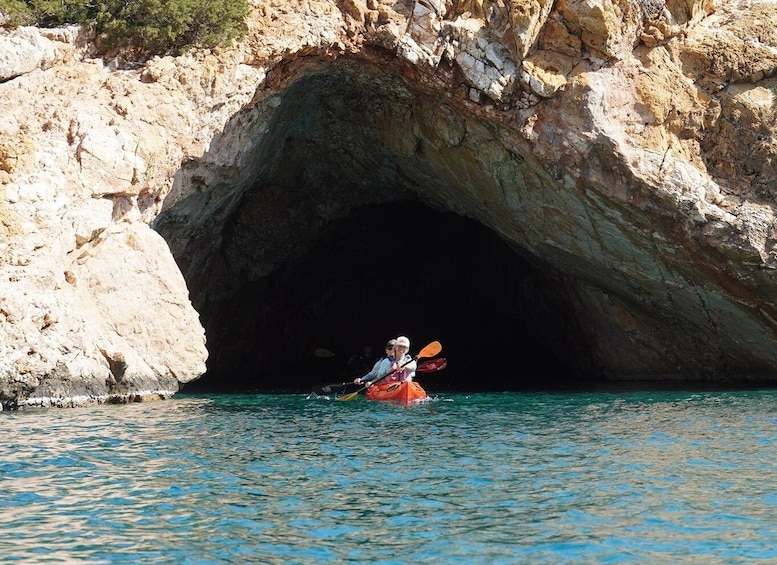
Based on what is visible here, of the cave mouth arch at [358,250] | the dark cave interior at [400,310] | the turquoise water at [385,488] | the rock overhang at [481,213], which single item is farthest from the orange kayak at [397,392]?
the dark cave interior at [400,310]

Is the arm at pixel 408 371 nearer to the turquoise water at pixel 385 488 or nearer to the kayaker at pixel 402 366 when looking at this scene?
the kayaker at pixel 402 366

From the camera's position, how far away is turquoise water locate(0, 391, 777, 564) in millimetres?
7645

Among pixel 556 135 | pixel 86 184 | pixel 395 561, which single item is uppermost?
pixel 556 135

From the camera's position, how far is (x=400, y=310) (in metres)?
34.4

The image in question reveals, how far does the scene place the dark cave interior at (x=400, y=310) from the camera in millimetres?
28047

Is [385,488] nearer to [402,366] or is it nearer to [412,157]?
[402,366]

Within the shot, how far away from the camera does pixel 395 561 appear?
733 centimetres

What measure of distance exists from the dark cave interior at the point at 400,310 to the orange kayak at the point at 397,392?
17.6ft

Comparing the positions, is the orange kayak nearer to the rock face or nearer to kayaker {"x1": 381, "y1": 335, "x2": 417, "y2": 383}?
kayaker {"x1": 381, "y1": 335, "x2": 417, "y2": 383}

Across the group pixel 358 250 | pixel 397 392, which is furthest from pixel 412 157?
pixel 358 250

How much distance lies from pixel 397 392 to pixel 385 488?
9354mm

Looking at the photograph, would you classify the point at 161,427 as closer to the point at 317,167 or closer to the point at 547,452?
the point at 547,452

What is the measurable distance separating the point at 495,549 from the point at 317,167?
17943 mm

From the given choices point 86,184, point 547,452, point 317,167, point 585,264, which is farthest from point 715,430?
point 317,167
